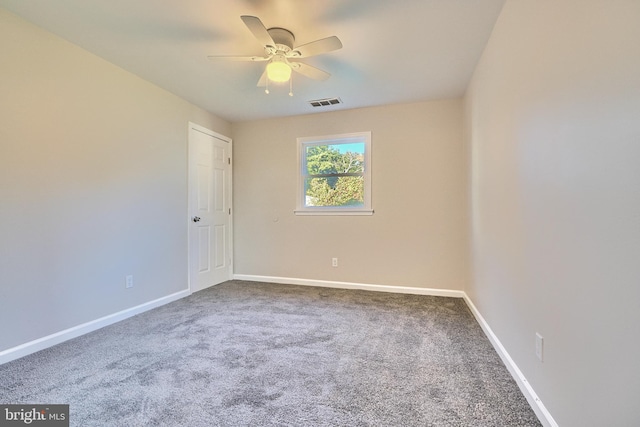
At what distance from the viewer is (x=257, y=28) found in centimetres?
194

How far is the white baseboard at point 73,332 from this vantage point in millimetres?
2094

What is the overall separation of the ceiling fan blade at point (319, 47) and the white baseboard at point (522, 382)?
2.38 meters

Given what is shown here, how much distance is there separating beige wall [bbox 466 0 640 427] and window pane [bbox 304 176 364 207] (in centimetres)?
218

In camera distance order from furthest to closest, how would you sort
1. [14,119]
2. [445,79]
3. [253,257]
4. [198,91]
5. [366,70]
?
[253,257], [198,91], [445,79], [366,70], [14,119]

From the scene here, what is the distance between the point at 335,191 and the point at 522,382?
2998mm

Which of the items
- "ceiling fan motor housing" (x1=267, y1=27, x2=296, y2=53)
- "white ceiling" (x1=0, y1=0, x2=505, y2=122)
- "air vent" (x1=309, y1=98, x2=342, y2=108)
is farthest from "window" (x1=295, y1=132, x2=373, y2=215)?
"ceiling fan motor housing" (x1=267, y1=27, x2=296, y2=53)

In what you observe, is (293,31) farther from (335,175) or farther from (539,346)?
(539,346)

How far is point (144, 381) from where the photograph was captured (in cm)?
181

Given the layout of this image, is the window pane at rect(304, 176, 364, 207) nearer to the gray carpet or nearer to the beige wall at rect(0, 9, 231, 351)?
the gray carpet

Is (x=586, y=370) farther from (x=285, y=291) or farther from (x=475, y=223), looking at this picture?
(x=285, y=291)

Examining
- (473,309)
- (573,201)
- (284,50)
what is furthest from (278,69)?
(473,309)

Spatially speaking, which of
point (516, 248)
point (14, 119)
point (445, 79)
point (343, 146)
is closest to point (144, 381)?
point (14, 119)

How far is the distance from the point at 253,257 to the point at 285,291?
36.2 inches

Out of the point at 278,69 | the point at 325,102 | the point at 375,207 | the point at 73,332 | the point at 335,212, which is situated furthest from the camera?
the point at 335,212
